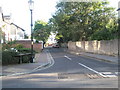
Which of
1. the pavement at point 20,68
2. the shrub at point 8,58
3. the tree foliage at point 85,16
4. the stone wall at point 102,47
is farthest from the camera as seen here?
the tree foliage at point 85,16

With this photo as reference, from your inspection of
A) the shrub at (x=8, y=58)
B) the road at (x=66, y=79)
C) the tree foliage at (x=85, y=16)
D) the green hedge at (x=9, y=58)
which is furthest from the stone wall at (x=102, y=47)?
the shrub at (x=8, y=58)

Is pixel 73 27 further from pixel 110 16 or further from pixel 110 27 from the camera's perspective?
pixel 110 27

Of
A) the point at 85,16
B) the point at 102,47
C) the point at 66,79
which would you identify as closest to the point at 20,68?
the point at 66,79

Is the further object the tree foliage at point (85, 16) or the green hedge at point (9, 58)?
the tree foliage at point (85, 16)

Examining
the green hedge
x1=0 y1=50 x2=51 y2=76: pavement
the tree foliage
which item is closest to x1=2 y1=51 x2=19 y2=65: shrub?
the green hedge

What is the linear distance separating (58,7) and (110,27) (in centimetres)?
1878

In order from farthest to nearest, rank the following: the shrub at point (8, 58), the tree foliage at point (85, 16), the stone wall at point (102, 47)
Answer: the tree foliage at point (85, 16)
the stone wall at point (102, 47)
the shrub at point (8, 58)

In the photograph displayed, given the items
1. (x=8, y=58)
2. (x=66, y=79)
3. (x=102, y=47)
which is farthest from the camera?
(x=102, y=47)

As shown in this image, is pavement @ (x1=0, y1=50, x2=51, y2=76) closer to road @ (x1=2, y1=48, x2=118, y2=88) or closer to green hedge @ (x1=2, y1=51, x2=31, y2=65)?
green hedge @ (x1=2, y1=51, x2=31, y2=65)

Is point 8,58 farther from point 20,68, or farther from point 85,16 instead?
point 85,16

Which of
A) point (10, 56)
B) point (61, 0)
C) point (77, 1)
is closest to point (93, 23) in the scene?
point (77, 1)

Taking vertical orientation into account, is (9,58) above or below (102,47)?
below

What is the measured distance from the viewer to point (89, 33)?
4191 cm

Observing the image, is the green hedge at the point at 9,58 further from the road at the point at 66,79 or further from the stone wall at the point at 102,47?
the stone wall at the point at 102,47
